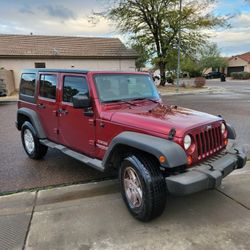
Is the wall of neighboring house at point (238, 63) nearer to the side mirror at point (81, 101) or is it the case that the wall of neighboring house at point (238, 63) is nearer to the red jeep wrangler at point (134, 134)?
the red jeep wrangler at point (134, 134)

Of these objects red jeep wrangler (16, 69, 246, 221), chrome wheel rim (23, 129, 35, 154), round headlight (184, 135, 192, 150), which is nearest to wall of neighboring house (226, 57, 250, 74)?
chrome wheel rim (23, 129, 35, 154)

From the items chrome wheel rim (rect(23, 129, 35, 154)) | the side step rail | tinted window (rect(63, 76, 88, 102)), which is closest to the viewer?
the side step rail

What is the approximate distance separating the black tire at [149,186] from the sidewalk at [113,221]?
16 centimetres

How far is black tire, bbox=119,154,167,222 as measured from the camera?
321 centimetres

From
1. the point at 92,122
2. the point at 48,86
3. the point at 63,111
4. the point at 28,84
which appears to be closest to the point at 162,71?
the point at 28,84

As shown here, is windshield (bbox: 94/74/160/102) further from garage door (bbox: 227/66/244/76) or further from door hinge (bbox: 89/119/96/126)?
garage door (bbox: 227/66/244/76)

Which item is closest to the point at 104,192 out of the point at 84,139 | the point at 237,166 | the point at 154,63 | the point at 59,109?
the point at 84,139

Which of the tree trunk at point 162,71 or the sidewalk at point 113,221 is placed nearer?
the sidewalk at point 113,221

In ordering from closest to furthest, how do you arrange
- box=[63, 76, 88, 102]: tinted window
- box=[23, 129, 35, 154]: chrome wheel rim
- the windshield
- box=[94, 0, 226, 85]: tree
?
the windshield, box=[63, 76, 88, 102]: tinted window, box=[23, 129, 35, 154]: chrome wheel rim, box=[94, 0, 226, 85]: tree

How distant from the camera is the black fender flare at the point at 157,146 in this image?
3.00m

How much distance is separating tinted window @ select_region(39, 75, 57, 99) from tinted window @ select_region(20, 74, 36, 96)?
353 mm

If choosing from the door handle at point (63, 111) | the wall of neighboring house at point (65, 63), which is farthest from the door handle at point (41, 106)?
the wall of neighboring house at point (65, 63)

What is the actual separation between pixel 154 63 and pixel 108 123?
25.5 meters

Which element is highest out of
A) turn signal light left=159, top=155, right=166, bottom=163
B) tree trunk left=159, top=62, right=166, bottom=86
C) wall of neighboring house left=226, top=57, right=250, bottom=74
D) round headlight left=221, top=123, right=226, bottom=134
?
wall of neighboring house left=226, top=57, right=250, bottom=74
